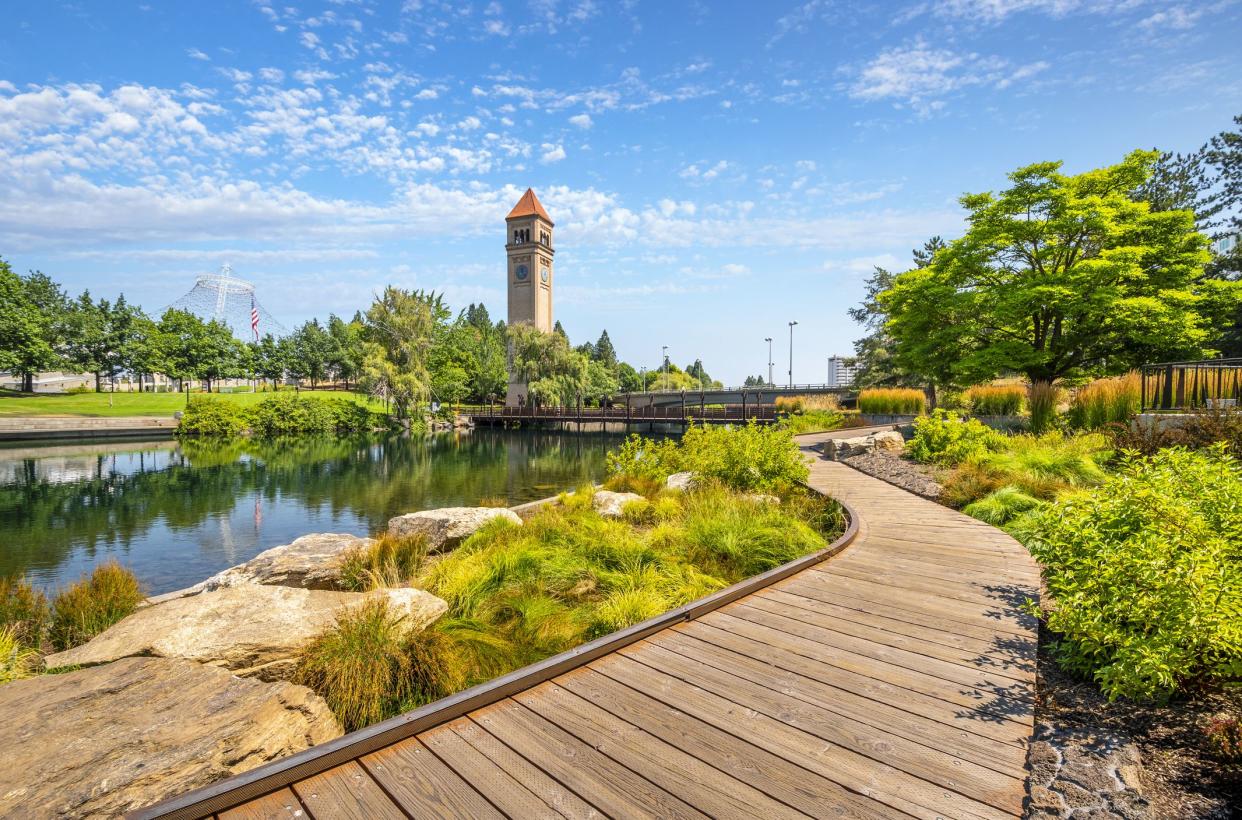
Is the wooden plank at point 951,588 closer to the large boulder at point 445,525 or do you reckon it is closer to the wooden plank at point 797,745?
the wooden plank at point 797,745

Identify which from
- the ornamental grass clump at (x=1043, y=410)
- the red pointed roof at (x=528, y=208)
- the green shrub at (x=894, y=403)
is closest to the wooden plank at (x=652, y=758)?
the ornamental grass clump at (x=1043, y=410)

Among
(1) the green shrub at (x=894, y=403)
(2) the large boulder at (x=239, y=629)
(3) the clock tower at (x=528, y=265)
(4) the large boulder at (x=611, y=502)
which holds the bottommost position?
(4) the large boulder at (x=611, y=502)

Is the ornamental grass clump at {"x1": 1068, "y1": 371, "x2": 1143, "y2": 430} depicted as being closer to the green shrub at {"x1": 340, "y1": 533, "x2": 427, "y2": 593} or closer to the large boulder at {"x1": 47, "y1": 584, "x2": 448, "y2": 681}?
the green shrub at {"x1": 340, "y1": 533, "x2": 427, "y2": 593}

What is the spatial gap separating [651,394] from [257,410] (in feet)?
129

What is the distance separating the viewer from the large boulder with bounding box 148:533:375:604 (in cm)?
698

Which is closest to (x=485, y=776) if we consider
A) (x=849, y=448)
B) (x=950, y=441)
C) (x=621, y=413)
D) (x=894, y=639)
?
(x=894, y=639)

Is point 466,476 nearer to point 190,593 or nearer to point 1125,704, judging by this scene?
point 190,593

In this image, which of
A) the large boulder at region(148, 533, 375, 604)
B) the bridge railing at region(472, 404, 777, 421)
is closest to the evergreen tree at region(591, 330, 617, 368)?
the bridge railing at region(472, 404, 777, 421)

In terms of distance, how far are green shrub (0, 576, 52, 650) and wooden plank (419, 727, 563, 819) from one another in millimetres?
6249

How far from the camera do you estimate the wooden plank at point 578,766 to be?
2143mm

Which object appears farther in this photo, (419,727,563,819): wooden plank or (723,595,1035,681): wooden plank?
(723,595,1035,681): wooden plank

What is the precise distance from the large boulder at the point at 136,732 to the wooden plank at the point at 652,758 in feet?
4.30

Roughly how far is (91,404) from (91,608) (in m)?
54.1

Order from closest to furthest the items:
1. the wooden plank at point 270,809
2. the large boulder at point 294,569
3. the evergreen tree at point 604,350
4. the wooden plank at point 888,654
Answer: the wooden plank at point 270,809, the wooden plank at point 888,654, the large boulder at point 294,569, the evergreen tree at point 604,350
